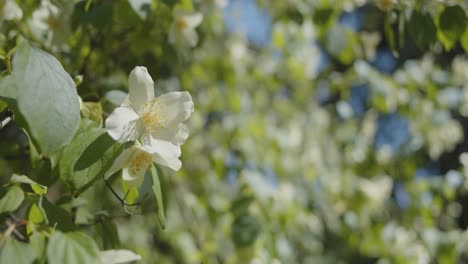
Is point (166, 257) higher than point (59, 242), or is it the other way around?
point (59, 242)

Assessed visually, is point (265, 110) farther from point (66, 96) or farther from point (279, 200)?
point (66, 96)

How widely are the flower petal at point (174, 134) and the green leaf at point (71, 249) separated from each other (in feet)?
0.74

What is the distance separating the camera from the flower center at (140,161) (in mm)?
811

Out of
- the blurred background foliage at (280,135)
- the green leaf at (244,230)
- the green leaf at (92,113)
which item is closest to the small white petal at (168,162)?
the green leaf at (92,113)

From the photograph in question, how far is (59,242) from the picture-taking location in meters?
0.62

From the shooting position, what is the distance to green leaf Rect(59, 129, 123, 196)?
0.73m

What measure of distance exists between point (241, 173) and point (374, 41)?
73 cm

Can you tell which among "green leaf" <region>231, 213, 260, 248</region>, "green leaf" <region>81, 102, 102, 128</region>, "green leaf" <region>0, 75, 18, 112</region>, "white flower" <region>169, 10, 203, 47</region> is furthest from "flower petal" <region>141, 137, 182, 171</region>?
"green leaf" <region>231, 213, 260, 248</region>

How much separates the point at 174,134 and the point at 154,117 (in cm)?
4

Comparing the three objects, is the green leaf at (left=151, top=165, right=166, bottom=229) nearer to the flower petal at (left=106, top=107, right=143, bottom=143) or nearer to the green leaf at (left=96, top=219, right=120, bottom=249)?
the flower petal at (left=106, top=107, right=143, bottom=143)

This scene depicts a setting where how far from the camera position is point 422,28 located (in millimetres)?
1142

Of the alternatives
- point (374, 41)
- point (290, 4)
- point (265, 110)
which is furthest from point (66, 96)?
point (265, 110)

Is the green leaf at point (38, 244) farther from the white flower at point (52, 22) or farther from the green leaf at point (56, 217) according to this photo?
the white flower at point (52, 22)

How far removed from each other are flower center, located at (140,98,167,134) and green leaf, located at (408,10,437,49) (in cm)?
55
